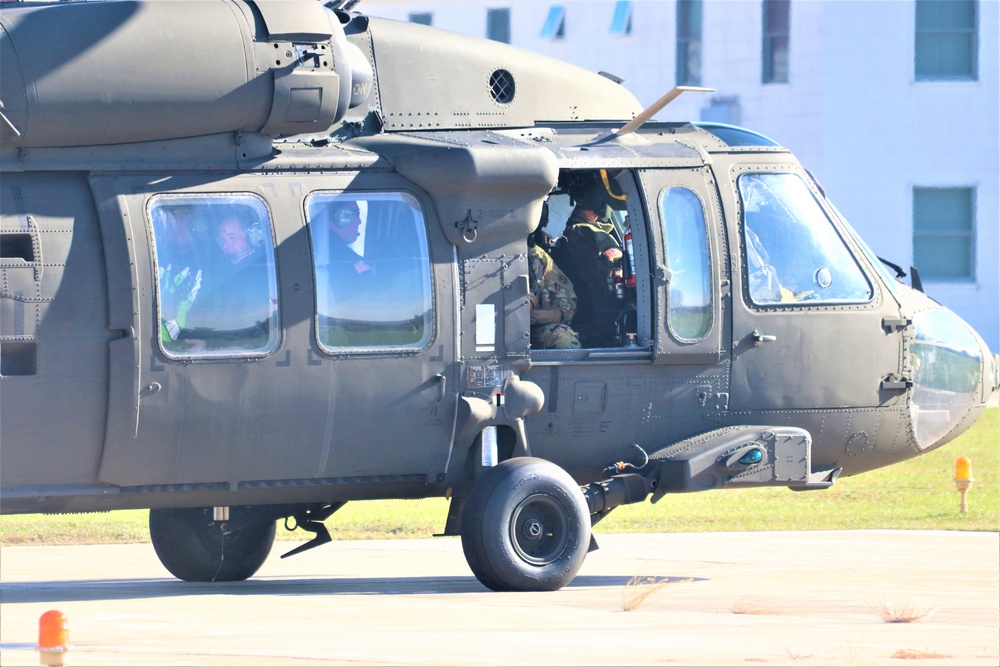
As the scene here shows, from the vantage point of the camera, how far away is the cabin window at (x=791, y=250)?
472 inches

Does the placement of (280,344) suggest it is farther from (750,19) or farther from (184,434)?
(750,19)

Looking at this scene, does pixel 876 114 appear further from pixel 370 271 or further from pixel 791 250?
pixel 370 271

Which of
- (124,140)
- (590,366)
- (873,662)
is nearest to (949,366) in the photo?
(590,366)

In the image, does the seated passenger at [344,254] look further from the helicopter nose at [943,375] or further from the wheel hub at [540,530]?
the helicopter nose at [943,375]

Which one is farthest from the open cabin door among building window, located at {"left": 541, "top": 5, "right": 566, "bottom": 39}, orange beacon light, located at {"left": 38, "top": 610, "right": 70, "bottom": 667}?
building window, located at {"left": 541, "top": 5, "right": 566, "bottom": 39}

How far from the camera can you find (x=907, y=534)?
51.9 feet

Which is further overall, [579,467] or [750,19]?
[750,19]

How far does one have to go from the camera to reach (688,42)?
36.2 meters

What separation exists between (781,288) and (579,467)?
1.95 meters

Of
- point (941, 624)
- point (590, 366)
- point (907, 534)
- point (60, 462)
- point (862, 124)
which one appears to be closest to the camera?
point (941, 624)

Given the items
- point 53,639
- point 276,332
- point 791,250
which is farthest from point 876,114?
point 53,639

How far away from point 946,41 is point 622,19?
6.86 m

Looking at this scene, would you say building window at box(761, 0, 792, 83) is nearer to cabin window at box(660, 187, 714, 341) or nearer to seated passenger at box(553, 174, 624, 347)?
seated passenger at box(553, 174, 624, 347)

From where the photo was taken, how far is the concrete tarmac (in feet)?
26.9
